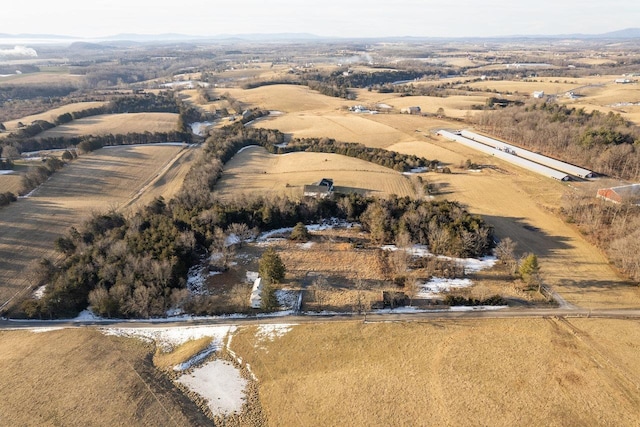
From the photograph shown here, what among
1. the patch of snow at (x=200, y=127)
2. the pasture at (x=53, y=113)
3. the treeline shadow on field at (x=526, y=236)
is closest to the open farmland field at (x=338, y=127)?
the patch of snow at (x=200, y=127)

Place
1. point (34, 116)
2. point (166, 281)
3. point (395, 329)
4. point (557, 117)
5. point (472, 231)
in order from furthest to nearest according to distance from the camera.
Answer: point (34, 116) < point (557, 117) < point (472, 231) < point (166, 281) < point (395, 329)

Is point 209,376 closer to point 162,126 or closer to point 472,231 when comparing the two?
point 472,231

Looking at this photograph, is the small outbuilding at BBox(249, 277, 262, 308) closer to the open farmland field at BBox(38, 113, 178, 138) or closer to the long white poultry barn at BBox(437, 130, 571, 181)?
the long white poultry barn at BBox(437, 130, 571, 181)

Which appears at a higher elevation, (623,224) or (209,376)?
(623,224)

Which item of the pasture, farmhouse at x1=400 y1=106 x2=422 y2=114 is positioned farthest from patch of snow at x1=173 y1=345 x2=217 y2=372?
farmhouse at x1=400 y1=106 x2=422 y2=114

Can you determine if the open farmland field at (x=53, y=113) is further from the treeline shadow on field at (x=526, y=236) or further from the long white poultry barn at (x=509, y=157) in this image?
the treeline shadow on field at (x=526, y=236)

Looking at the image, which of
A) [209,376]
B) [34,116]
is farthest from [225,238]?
[34,116]
